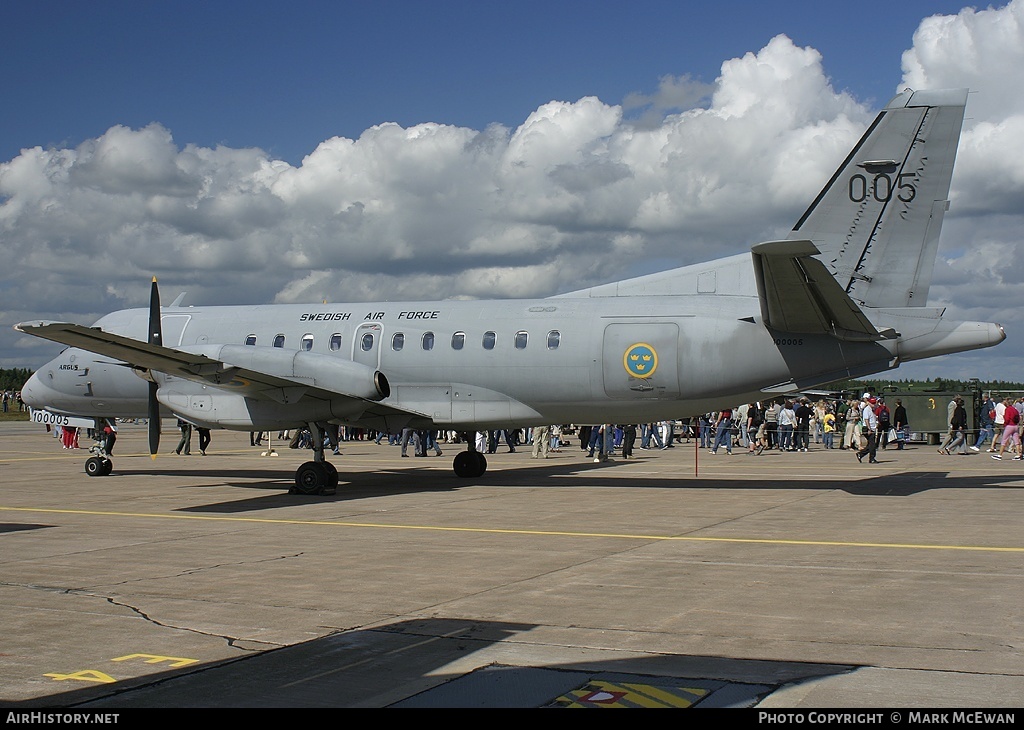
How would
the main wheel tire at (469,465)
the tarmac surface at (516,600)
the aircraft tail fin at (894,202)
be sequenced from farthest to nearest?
the main wheel tire at (469,465) → the aircraft tail fin at (894,202) → the tarmac surface at (516,600)

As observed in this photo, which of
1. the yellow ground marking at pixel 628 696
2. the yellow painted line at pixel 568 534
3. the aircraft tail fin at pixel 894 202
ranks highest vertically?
the aircraft tail fin at pixel 894 202

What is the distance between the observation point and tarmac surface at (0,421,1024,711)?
5.75 m

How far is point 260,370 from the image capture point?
1769 centimetres

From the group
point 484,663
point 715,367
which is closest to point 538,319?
point 715,367

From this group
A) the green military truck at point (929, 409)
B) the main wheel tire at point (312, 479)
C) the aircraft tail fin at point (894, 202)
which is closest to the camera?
the aircraft tail fin at point (894, 202)

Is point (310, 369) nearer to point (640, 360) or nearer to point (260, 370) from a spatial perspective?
point (260, 370)

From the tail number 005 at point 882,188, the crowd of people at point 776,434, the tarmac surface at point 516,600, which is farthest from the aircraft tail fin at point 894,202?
the crowd of people at point 776,434

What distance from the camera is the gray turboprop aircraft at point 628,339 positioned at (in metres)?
15.9

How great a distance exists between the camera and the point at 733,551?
438 inches

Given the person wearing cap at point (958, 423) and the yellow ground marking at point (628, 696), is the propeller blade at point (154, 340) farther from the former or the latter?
the person wearing cap at point (958, 423)

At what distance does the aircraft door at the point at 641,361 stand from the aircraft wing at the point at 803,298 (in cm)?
189

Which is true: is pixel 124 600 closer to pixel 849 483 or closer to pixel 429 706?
Result: pixel 429 706

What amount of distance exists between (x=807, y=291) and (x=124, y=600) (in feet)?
36.8

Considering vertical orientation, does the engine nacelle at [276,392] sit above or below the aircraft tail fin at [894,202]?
below
